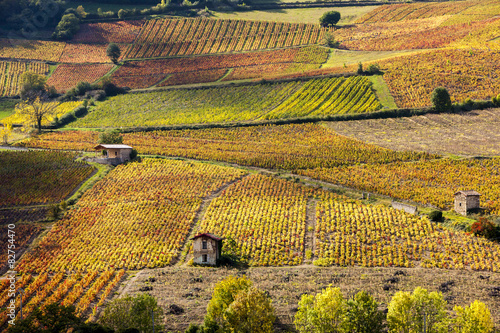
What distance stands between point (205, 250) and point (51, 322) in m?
18.3

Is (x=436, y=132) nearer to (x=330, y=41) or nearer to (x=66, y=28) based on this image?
(x=330, y=41)

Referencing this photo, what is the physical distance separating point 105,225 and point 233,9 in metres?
126

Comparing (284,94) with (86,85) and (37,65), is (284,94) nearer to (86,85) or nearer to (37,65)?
(86,85)

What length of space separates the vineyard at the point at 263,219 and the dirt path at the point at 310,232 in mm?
495

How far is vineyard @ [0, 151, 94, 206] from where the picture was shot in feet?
238

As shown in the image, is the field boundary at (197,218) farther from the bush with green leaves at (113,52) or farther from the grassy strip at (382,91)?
the bush with green leaves at (113,52)

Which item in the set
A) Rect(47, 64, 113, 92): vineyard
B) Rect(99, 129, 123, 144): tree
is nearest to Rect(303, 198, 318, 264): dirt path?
Rect(99, 129, 123, 144): tree

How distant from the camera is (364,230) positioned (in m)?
59.1

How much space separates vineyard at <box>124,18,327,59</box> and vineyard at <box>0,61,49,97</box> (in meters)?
23.4

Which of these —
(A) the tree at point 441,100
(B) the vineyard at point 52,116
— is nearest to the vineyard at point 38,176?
(B) the vineyard at point 52,116

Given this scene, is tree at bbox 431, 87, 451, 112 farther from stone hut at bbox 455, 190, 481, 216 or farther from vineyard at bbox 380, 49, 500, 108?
stone hut at bbox 455, 190, 481, 216

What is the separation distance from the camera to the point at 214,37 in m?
157

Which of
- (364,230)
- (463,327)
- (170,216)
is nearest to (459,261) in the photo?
(364,230)

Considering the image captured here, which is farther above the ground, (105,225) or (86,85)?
(86,85)
